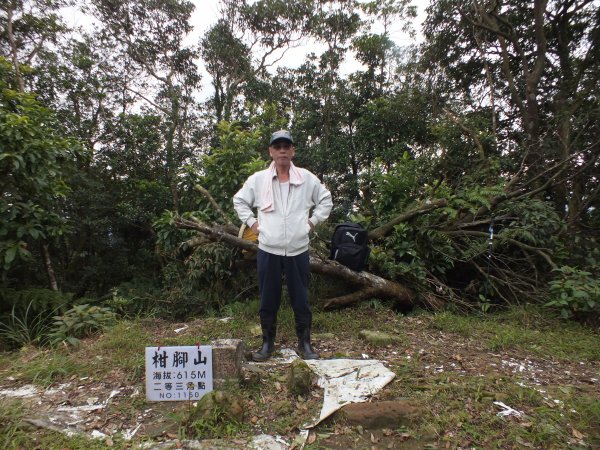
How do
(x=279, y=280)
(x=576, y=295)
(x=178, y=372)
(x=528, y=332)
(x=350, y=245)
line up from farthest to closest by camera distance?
(x=350, y=245) → (x=576, y=295) → (x=528, y=332) → (x=279, y=280) → (x=178, y=372)

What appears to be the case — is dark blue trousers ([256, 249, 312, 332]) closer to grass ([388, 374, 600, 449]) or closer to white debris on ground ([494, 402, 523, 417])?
grass ([388, 374, 600, 449])

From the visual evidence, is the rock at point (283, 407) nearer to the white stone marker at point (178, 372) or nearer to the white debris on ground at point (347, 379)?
the white debris on ground at point (347, 379)

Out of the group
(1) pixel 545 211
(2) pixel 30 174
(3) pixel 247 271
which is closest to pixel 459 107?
(1) pixel 545 211

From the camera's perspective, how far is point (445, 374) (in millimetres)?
2680

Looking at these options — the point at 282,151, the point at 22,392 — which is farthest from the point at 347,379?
the point at 22,392

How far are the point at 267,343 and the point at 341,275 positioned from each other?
159cm

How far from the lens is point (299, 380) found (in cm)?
238

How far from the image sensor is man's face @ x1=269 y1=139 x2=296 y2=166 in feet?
9.24

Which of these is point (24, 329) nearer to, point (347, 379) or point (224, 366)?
point (224, 366)

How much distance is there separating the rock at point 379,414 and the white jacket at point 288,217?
119cm

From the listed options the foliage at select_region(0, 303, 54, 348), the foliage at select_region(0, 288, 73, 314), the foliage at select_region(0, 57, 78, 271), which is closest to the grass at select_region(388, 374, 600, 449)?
the foliage at select_region(0, 303, 54, 348)

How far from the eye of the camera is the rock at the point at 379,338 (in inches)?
130

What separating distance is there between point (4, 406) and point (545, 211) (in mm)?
5936

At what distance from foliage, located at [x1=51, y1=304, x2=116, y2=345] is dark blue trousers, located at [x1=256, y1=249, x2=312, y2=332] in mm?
1895
